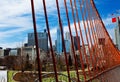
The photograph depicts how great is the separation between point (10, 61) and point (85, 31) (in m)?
26.8

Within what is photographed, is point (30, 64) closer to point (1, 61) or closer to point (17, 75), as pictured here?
point (17, 75)

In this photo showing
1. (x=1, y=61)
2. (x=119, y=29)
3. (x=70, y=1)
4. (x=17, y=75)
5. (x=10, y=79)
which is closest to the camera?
(x=70, y=1)

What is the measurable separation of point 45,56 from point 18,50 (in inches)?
329

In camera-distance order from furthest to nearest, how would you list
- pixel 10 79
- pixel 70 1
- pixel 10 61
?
pixel 10 61 → pixel 10 79 → pixel 70 1

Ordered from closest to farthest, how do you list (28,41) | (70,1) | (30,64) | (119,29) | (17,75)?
1. (70,1)
2. (17,75)
3. (30,64)
4. (28,41)
5. (119,29)

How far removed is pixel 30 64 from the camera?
1043 inches

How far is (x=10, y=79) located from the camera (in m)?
20.8

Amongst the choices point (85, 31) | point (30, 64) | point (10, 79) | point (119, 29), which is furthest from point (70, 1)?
point (119, 29)

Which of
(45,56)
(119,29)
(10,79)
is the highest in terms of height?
(119,29)

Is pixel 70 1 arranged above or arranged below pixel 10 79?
above

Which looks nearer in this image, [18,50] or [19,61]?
[19,61]

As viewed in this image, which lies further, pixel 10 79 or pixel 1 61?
pixel 1 61

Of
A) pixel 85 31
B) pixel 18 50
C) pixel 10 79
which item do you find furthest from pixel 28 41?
pixel 85 31

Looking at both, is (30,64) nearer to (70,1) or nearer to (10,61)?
(10,61)
